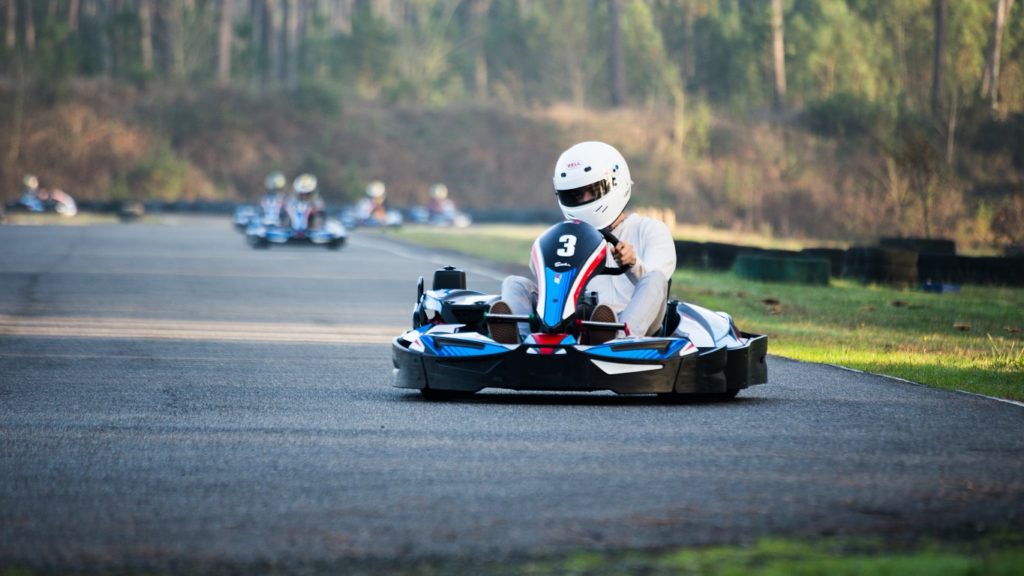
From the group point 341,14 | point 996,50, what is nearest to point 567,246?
point 996,50

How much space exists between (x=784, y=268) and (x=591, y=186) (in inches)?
515

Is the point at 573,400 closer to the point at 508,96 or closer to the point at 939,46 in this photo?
the point at 939,46

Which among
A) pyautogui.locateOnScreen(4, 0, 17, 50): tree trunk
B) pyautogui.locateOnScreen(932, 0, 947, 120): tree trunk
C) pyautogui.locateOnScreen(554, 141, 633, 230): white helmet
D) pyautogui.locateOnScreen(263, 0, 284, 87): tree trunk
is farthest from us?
pyautogui.locateOnScreen(263, 0, 284, 87): tree trunk

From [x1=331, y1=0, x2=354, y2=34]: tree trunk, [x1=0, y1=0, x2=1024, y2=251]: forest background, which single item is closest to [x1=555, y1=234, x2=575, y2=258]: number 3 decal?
[x1=0, y1=0, x2=1024, y2=251]: forest background

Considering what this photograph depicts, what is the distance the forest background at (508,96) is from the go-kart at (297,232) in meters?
12.7

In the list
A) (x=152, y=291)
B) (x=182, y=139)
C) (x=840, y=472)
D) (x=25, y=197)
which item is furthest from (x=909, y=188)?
(x=182, y=139)

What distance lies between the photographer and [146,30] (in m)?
87.2

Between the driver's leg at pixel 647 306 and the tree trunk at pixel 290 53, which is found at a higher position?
the tree trunk at pixel 290 53

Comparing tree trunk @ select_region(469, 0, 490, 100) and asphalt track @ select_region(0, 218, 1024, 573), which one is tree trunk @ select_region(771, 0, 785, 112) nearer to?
tree trunk @ select_region(469, 0, 490, 100)

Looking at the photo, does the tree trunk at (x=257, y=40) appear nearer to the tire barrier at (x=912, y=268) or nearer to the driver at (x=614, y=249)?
the tire barrier at (x=912, y=268)

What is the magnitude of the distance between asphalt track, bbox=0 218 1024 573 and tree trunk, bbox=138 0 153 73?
74.1m

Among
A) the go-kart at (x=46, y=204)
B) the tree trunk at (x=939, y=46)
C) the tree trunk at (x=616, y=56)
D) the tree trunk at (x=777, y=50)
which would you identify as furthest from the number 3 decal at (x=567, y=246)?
the tree trunk at (x=616, y=56)

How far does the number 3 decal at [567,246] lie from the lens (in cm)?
945

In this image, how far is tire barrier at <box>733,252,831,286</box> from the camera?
73.2ft
